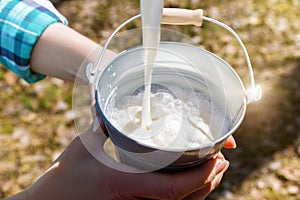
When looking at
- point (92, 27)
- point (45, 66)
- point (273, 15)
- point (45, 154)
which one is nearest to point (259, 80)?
point (273, 15)

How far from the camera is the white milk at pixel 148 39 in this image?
1.02 m

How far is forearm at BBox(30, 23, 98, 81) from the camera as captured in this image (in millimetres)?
1482

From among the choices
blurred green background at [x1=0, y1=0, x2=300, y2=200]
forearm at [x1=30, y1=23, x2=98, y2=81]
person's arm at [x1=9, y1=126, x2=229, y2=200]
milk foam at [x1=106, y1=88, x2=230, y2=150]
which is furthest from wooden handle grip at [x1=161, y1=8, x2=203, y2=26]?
blurred green background at [x1=0, y1=0, x2=300, y2=200]

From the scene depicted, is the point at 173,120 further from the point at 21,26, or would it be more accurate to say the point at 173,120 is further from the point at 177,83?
the point at 21,26

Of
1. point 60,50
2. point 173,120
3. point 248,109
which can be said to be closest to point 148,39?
point 173,120

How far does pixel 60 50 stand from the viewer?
149cm

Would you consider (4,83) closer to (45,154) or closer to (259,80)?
(45,154)

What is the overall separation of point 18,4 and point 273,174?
160cm

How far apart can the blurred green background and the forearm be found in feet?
3.29

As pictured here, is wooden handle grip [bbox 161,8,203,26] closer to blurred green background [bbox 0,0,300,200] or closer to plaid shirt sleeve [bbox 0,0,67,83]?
plaid shirt sleeve [bbox 0,0,67,83]

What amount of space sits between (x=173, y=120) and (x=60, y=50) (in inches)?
24.5

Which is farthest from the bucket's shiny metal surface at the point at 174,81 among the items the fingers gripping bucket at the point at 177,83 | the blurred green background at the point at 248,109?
the blurred green background at the point at 248,109

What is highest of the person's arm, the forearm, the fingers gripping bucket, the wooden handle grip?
the wooden handle grip

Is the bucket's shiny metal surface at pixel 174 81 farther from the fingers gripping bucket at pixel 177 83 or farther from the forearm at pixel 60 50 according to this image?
the forearm at pixel 60 50
